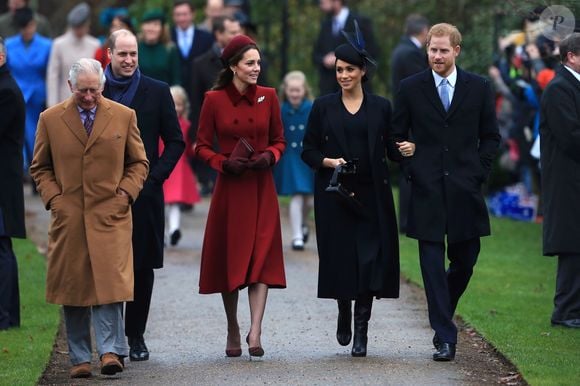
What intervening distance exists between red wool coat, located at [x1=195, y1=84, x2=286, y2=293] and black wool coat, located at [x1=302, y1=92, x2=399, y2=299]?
272 mm

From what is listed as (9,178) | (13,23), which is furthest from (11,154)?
(13,23)

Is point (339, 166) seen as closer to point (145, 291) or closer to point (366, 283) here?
point (366, 283)

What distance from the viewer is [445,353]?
956 centimetres

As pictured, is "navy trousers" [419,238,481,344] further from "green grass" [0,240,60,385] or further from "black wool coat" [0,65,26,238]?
"black wool coat" [0,65,26,238]

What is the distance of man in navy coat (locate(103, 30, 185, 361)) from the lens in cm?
976

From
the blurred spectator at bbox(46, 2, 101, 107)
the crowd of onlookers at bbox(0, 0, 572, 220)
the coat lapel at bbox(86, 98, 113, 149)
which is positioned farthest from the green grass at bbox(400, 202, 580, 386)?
the blurred spectator at bbox(46, 2, 101, 107)

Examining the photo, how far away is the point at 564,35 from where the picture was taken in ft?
37.4

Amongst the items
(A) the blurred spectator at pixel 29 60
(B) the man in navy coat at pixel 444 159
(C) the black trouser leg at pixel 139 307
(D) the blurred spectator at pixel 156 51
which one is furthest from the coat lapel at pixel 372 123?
(A) the blurred spectator at pixel 29 60

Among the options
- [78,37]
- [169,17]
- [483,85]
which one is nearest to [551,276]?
[483,85]

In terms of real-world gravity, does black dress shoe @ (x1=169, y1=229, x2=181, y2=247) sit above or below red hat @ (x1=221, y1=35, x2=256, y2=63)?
below

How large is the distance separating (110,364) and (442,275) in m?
2.15

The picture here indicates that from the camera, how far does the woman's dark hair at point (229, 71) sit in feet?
32.6

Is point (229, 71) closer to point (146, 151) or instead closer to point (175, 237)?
point (146, 151)

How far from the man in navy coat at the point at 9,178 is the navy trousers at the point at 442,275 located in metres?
3.01
